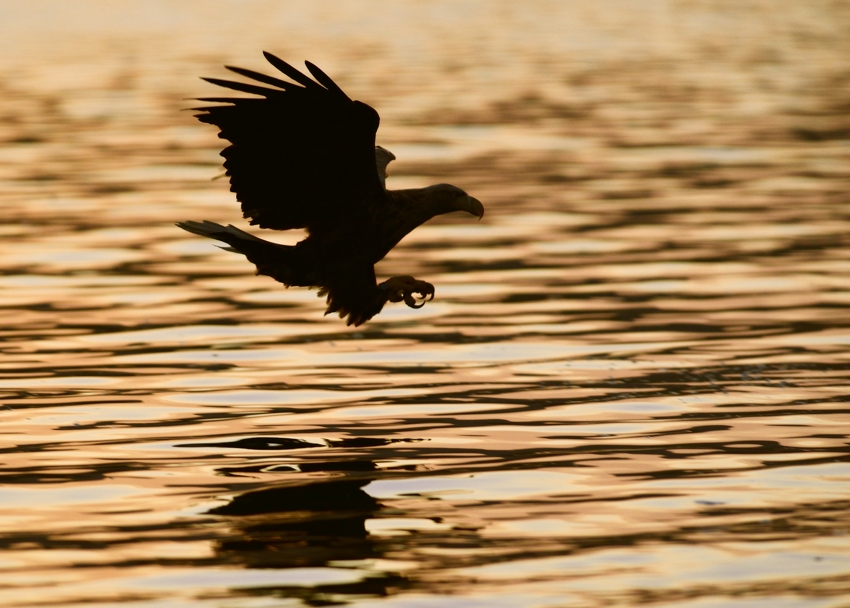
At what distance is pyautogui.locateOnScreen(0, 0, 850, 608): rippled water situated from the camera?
5.89m

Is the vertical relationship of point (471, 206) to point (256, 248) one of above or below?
above

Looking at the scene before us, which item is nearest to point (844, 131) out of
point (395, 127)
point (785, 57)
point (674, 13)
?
point (395, 127)

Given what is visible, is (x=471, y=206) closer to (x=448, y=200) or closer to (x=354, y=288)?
(x=448, y=200)

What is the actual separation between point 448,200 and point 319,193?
713 millimetres

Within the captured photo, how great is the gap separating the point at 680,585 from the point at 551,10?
4809cm

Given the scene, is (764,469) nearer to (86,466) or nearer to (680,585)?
(680,585)

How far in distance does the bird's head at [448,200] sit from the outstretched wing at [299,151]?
12.1 inches

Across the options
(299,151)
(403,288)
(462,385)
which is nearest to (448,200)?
(403,288)

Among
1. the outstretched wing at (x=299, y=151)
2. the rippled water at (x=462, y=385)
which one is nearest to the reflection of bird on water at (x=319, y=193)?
the outstretched wing at (x=299, y=151)

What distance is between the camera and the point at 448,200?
834 cm

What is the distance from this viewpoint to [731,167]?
1767 centimetres

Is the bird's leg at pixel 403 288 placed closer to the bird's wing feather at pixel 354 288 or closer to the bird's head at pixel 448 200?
the bird's wing feather at pixel 354 288

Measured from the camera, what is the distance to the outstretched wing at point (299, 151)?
7.54m

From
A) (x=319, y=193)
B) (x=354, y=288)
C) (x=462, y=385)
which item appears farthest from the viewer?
(x=462, y=385)
